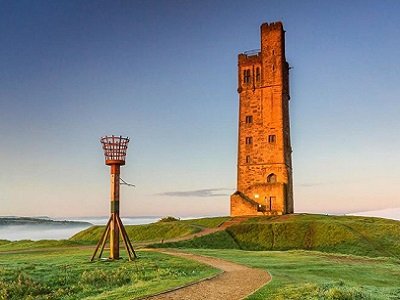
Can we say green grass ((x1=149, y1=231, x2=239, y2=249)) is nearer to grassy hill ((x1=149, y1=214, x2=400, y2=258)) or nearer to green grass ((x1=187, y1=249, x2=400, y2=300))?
grassy hill ((x1=149, y1=214, x2=400, y2=258))

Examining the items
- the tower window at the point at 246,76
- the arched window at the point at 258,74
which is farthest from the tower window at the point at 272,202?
the tower window at the point at 246,76

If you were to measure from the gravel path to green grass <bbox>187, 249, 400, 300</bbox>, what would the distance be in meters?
0.58

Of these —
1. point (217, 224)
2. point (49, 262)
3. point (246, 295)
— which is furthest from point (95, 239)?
point (246, 295)

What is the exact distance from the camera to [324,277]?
76.4ft

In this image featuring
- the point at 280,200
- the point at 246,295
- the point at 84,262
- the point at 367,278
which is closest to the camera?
the point at 246,295

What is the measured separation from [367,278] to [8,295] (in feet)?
58.3

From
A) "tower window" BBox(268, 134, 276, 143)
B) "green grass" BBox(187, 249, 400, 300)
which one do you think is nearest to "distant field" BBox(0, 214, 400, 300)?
"green grass" BBox(187, 249, 400, 300)

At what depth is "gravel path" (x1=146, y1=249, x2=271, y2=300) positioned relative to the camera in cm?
1709

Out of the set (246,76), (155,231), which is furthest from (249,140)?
(155,231)

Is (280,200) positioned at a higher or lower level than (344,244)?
higher

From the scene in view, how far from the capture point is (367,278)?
24688 millimetres

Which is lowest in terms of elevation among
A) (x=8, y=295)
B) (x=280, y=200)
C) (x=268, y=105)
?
(x=8, y=295)

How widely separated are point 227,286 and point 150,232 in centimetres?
3630

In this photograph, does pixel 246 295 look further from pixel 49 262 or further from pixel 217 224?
pixel 217 224
